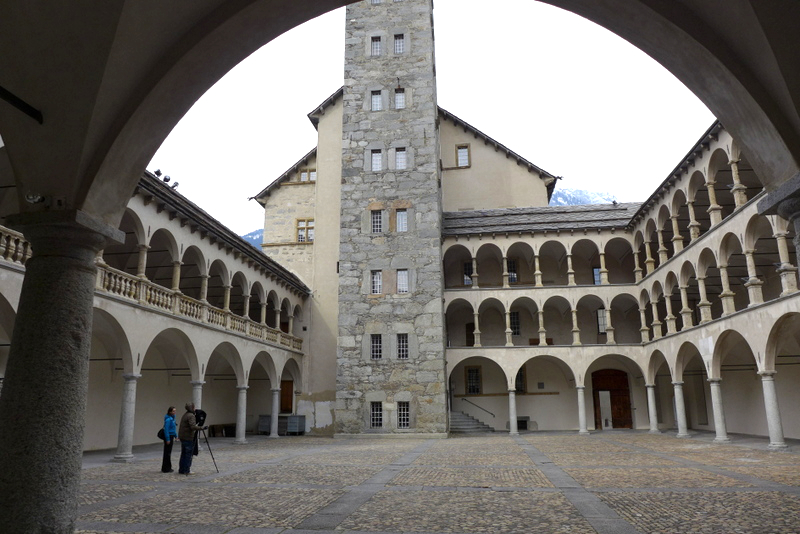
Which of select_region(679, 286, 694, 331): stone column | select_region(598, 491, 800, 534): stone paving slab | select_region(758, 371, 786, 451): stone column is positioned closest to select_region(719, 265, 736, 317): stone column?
select_region(758, 371, 786, 451): stone column

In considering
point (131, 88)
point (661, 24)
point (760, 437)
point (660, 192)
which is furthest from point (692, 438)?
point (131, 88)

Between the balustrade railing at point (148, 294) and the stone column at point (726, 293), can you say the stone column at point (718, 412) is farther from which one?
the balustrade railing at point (148, 294)

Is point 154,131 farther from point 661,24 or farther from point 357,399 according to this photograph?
point 357,399

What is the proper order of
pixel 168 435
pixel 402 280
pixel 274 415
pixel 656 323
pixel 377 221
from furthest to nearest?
pixel 377 221, pixel 402 280, pixel 274 415, pixel 656 323, pixel 168 435

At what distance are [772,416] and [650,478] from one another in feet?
30.4

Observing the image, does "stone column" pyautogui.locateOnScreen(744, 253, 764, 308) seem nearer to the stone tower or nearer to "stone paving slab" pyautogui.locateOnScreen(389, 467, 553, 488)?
"stone paving slab" pyautogui.locateOnScreen(389, 467, 553, 488)

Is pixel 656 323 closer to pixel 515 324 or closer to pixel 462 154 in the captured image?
pixel 515 324

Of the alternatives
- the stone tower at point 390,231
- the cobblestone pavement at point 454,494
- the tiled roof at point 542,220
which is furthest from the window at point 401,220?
the cobblestone pavement at point 454,494

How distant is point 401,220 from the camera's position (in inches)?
1187

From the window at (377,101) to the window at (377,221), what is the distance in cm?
563

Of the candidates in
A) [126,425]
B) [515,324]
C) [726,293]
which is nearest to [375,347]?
[515,324]

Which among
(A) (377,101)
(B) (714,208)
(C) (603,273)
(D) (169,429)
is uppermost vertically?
(A) (377,101)

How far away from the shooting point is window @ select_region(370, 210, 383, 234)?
30.2 meters

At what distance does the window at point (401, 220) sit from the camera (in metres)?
30.0
